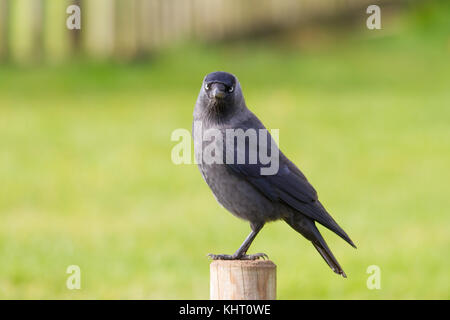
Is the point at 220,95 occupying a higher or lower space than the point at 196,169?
lower

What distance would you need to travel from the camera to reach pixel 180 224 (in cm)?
837

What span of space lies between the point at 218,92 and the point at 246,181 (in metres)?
0.54

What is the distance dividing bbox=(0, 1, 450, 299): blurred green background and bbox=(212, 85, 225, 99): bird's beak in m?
2.94

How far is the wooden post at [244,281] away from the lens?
422 cm

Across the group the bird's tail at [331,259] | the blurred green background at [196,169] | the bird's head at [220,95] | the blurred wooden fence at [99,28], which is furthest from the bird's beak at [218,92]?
the blurred wooden fence at [99,28]

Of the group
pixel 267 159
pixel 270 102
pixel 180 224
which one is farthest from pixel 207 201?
pixel 267 159

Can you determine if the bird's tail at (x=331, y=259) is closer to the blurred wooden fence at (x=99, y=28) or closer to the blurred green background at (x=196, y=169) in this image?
the blurred green background at (x=196, y=169)

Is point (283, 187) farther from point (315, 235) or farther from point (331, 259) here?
point (331, 259)

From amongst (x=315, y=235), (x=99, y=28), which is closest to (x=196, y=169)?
(x=99, y=28)

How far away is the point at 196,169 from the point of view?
10.2m

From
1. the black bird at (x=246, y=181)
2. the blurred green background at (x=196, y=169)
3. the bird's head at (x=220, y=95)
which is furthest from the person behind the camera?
the blurred green background at (x=196, y=169)

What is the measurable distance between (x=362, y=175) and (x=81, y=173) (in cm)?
330

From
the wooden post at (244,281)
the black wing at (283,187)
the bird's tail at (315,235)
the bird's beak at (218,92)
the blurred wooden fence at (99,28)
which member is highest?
the blurred wooden fence at (99,28)

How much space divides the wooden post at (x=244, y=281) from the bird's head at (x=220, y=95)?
848 millimetres
